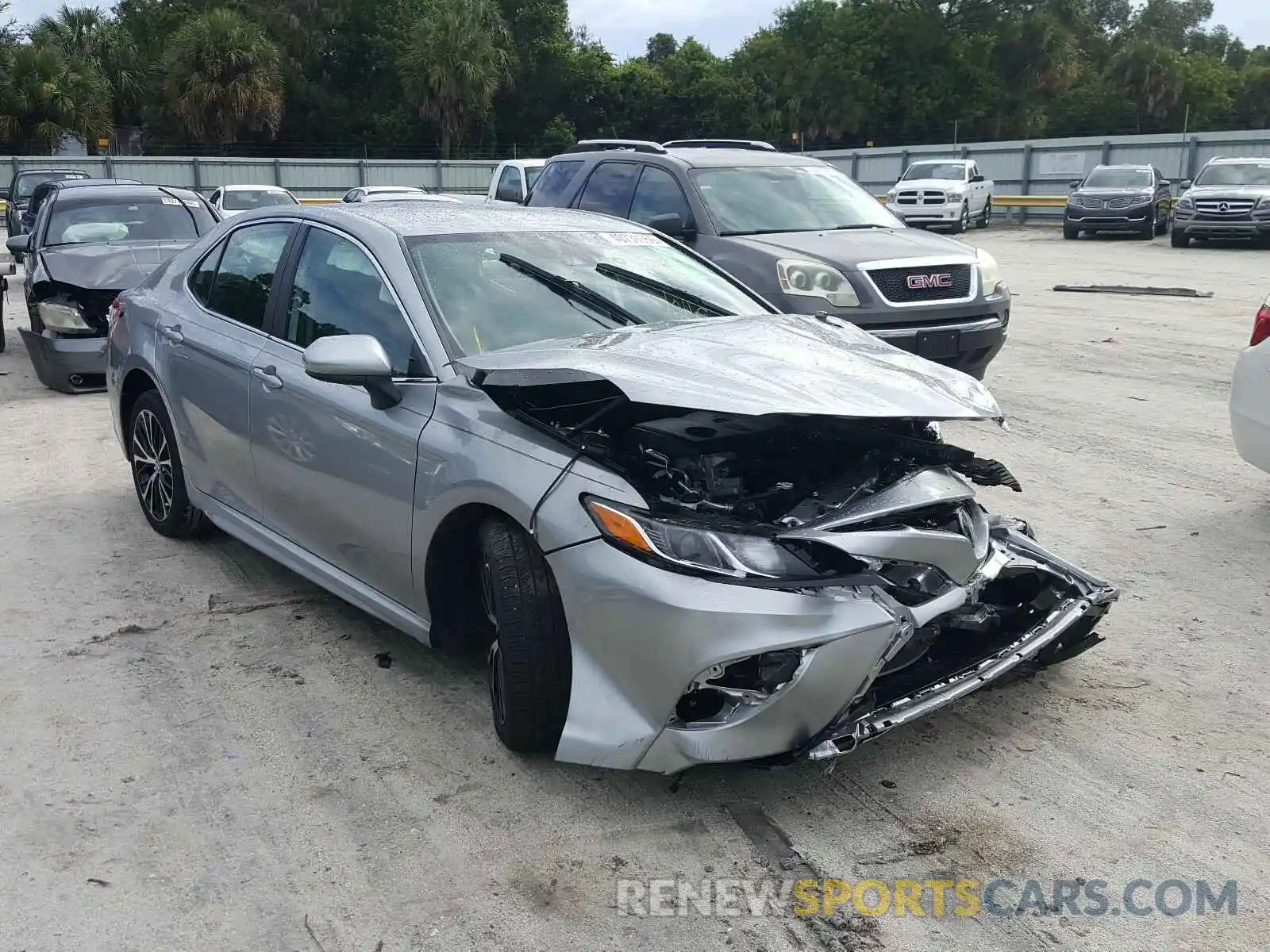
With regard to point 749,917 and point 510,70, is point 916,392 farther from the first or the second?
point 510,70

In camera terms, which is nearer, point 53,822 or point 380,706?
point 53,822

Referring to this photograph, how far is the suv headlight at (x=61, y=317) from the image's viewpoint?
1005cm

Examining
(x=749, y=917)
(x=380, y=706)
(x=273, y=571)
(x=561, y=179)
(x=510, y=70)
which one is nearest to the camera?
(x=749, y=917)

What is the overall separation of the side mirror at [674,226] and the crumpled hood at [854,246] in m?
0.39

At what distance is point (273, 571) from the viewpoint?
18.6 ft

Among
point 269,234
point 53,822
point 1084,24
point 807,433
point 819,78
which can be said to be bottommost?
point 53,822

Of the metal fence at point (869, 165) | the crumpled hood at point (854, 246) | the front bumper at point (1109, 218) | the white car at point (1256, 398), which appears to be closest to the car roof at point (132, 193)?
the crumpled hood at point (854, 246)

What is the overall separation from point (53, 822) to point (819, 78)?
58.7m

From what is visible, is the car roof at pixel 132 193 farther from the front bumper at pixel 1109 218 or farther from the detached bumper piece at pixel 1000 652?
the front bumper at pixel 1109 218

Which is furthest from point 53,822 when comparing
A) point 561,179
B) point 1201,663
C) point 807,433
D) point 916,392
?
point 561,179

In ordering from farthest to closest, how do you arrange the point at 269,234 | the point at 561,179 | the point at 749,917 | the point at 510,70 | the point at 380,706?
the point at 510,70, the point at 561,179, the point at 269,234, the point at 380,706, the point at 749,917

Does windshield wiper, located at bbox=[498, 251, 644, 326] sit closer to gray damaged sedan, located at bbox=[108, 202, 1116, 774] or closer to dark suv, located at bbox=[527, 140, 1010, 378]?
gray damaged sedan, located at bbox=[108, 202, 1116, 774]

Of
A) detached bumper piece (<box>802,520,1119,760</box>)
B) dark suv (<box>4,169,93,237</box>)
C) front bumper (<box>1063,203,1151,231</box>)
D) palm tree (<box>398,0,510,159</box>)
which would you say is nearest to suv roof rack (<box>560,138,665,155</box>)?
detached bumper piece (<box>802,520,1119,760</box>)

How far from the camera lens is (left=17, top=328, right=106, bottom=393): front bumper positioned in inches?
396
